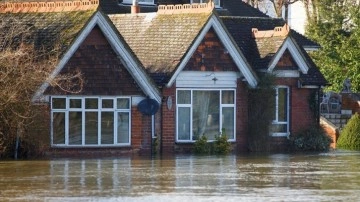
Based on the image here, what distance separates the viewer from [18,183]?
91.6 feet

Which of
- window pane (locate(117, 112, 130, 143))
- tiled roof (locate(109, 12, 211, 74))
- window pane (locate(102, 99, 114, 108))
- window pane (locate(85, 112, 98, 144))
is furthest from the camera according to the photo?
tiled roof (locate(109, 12, 211, 74))

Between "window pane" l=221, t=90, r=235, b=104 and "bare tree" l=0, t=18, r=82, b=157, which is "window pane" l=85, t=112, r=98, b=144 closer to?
"bare tree" l=0, t=18, r=82, b=157

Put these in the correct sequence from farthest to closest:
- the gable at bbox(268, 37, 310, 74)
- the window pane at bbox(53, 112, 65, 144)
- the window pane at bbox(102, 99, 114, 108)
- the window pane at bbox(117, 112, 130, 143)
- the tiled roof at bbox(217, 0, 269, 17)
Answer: the tiled roof at bbox(217, 0, 269, 17)
the gable at bbox(268, 37, 310, 74)
the window pane at bbox(117, 112, 130, 143)
the window pane at bbox(102, 99, 114, 108)
the window pane at bbox(53, 112, 65, 144)

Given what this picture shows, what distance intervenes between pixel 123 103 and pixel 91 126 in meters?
1.43

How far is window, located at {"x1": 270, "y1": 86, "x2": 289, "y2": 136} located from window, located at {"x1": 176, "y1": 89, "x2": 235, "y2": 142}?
7.06 feet

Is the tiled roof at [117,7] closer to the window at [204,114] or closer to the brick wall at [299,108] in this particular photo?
the window at [204,114]

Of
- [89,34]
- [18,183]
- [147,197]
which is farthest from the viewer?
[89,34]

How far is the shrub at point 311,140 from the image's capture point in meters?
43.7

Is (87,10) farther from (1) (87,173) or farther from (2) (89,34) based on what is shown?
(1) (87,173)

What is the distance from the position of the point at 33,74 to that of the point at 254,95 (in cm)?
930

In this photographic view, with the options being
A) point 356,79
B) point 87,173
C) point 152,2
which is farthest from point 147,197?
point 356,79

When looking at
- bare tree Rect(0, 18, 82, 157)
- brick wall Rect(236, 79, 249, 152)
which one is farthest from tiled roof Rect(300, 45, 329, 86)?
bare tree Rect(0, 18, 82, 157)

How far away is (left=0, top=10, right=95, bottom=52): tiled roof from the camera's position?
37.7 metres

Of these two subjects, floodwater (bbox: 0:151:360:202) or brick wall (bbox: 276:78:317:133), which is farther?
brick wall (bbox: 276:78:317:133)
